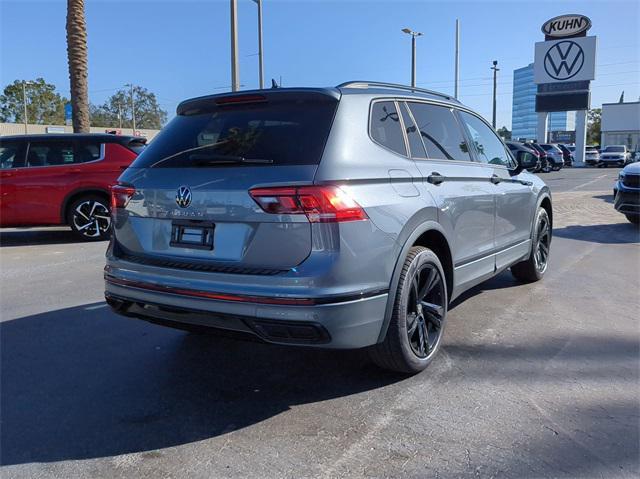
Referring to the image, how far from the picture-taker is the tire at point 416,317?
339 centimetres

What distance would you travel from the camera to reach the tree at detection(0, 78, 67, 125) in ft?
244

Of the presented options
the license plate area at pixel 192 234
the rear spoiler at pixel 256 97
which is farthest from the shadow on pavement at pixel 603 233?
the license plate area at pixel 192 234

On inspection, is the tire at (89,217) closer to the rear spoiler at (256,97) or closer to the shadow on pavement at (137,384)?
the shadow on pavement at (137,384)

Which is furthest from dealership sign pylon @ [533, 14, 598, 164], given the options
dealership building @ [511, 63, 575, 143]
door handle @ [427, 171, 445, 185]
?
dealership building @ [511, 63, 575, 143]

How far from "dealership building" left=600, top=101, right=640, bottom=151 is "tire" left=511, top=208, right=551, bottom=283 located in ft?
238

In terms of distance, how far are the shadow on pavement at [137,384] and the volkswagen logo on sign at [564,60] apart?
4546cm

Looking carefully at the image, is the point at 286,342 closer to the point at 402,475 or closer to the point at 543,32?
the point at 402,475

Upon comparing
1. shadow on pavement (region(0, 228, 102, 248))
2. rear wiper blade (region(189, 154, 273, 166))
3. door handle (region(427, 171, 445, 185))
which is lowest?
shadow on pavement (region(0, 228, 102, 248))

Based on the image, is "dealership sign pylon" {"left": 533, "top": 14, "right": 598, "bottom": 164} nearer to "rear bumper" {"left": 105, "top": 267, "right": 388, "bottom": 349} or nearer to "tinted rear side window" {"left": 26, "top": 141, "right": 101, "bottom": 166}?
"tinted rear side window" {"left": 26, "top": 141, "right": 101, "bottom": 166}

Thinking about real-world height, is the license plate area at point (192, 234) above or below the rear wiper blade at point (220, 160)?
below

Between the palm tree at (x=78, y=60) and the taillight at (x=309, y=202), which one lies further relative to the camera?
the palm tree at (x=78, y=60)

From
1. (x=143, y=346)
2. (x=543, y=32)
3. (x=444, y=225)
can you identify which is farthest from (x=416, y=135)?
(x=543, y=32)

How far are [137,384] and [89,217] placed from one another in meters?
6.35

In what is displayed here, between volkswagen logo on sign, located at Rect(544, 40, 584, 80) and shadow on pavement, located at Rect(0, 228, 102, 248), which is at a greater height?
volkswagen logo on sign, located at Rect(544, 40, 584, 80)
